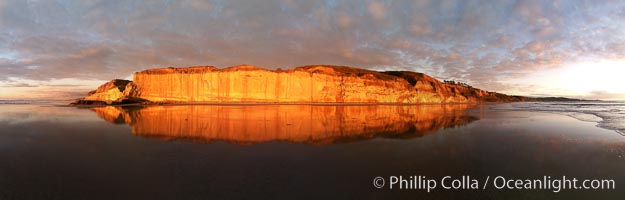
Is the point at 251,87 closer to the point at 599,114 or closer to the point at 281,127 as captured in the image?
the point at 281,127

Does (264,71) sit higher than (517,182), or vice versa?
(264,71)

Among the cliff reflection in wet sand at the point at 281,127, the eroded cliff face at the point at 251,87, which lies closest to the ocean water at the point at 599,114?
the cliff reflection in wet sand at the point at 281,127

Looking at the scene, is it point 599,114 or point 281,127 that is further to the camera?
point 599,114

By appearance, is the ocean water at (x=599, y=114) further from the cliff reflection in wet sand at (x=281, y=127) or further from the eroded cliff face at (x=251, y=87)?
the eroded cliff face at (x=251, y=87)

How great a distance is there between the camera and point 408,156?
17.4ft

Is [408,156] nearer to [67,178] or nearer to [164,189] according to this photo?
[164,189]

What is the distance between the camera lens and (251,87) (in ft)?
164

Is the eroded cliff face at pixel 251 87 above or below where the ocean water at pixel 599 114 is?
above

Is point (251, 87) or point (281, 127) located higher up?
point (251, 87)

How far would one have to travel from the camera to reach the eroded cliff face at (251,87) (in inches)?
1908

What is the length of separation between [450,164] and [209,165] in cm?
410

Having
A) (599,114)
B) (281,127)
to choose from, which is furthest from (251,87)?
(599,114)

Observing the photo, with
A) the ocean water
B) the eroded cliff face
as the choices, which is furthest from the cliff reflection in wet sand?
the eroded cliff face

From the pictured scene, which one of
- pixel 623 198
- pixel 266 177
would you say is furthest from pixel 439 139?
pixel 266 177
